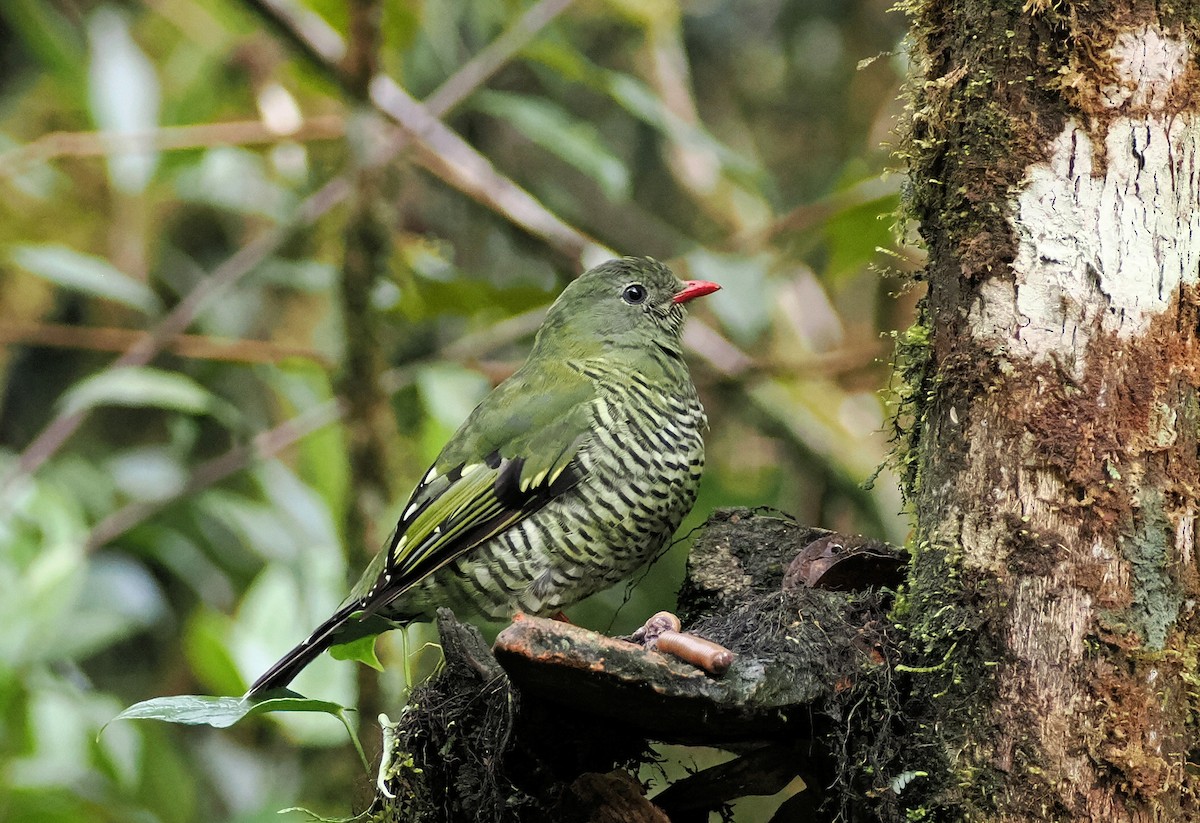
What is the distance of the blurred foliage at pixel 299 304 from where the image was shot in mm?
4242

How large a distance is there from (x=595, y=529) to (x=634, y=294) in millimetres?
999

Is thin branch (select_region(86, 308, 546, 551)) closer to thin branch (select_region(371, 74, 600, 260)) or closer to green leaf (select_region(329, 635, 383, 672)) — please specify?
thin branch (select_region(371, 74, 600, 260))

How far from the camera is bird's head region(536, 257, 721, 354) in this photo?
12.8ft

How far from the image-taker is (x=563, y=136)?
4312mm

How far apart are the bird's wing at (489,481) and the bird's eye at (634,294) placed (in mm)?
436

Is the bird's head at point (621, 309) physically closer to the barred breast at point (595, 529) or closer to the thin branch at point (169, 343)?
the barred breast at point (595, 529)

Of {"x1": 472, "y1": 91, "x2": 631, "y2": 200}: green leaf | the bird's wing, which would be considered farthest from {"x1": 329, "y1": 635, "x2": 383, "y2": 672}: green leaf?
{"x1": 472, "y1": 91, "x2": 631, "y2": 200}: green leaf

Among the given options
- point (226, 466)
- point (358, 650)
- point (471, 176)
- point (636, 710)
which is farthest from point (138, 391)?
point (636, 710)

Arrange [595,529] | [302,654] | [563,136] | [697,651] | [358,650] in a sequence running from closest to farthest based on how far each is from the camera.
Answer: [697,651], [358,650], [302,654], [595,529], [563,136]

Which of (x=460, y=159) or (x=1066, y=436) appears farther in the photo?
(x=460, y=159)

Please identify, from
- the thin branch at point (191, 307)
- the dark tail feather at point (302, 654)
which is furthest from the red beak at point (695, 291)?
the dark tail feather at point (302, 654)

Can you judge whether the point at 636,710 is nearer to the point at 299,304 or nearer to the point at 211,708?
the point at 211,708

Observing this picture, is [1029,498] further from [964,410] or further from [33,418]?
[33,418]

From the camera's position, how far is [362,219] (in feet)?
13.3
